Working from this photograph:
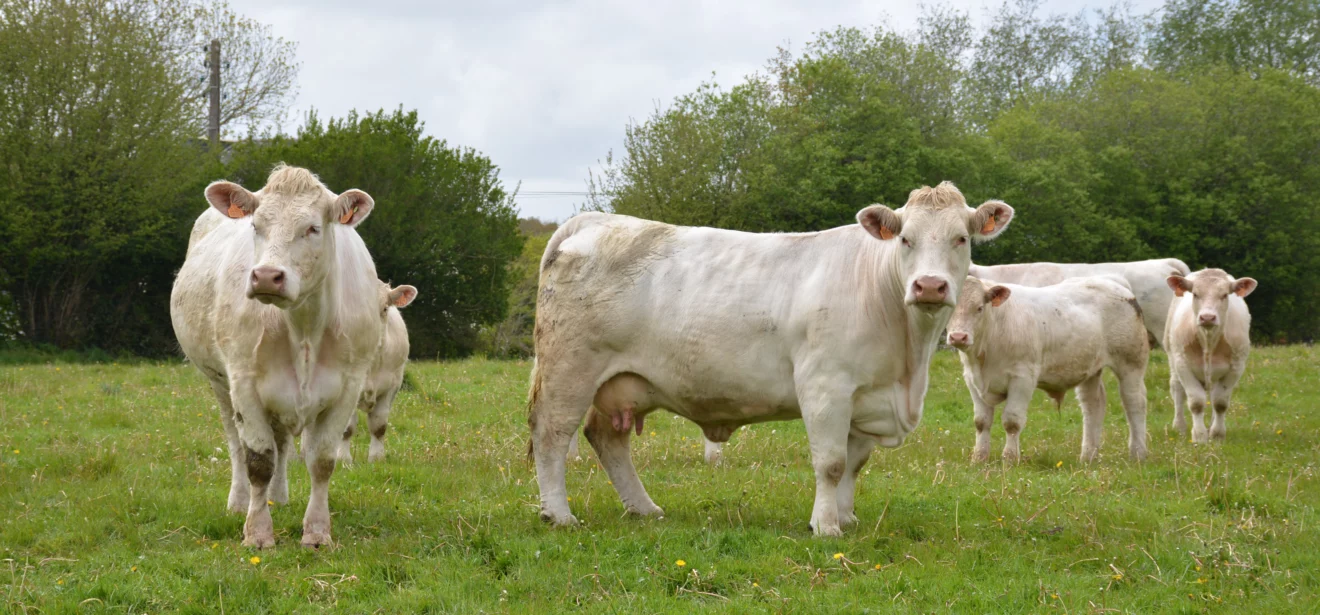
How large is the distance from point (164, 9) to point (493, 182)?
11019mm

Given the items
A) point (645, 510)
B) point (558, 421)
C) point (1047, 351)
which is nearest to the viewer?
point (558, 421)

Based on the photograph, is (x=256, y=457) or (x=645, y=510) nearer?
(x=256, y=457)

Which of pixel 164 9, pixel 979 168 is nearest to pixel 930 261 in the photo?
pixel 164 9

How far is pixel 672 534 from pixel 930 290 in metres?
2.25

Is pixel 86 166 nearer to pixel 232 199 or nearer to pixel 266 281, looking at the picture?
pixel 232 199

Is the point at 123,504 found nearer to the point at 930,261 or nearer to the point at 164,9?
the point at 930,261

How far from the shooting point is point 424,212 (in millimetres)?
32094

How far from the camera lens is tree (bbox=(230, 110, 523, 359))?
1233 inches

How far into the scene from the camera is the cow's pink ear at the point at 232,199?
7.01m

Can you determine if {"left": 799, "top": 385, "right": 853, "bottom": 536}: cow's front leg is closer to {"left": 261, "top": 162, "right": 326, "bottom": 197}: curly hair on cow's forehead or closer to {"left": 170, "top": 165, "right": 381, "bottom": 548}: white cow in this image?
{"left": 170, "top": 165, "right": 381, "bottom": 548}: white cow

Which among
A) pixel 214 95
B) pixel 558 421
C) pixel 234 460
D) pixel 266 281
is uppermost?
pixel 214 95

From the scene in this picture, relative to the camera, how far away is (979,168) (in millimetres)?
43125

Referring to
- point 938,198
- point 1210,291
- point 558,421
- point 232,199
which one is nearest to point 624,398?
point 558,421

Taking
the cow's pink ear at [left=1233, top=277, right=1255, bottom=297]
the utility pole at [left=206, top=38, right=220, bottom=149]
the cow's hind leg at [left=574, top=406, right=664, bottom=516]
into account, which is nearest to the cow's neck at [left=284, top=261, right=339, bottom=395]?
the cow's hind leg at [left=574, top=406, right=664, bottom=516]
